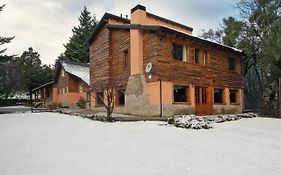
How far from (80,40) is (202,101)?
4059 cm

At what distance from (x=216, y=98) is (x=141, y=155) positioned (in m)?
16.3

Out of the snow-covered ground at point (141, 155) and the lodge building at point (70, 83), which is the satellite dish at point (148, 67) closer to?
the snow-covered ground at point (141, 155)

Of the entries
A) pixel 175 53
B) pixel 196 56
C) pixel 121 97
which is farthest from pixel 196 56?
pixel 121 97

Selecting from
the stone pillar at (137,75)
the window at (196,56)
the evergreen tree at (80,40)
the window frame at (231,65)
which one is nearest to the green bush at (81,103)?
the stone pillar at (137,75)

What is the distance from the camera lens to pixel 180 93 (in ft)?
61.7

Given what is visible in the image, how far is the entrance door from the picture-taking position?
1955cm

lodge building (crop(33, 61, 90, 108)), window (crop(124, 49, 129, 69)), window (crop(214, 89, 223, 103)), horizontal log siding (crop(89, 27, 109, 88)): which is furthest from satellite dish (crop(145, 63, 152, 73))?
lodge building (crop(33, 61, 90, 108))

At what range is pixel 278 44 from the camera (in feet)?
68.1

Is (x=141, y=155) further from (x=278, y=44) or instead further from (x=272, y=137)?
(x=278, y=44)

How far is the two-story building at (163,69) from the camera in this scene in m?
17.5

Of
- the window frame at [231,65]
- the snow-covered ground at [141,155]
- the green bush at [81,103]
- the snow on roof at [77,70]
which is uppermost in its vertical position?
the snow on roof at [77,70]

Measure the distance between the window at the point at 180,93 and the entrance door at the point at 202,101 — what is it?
1085 millimetres

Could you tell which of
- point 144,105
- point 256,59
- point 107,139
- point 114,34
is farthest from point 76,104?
point 107,139

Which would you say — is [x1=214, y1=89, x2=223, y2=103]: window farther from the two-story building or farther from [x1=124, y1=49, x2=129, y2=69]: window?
[x1=124, y1=49, x2=129, y2=69]: window
